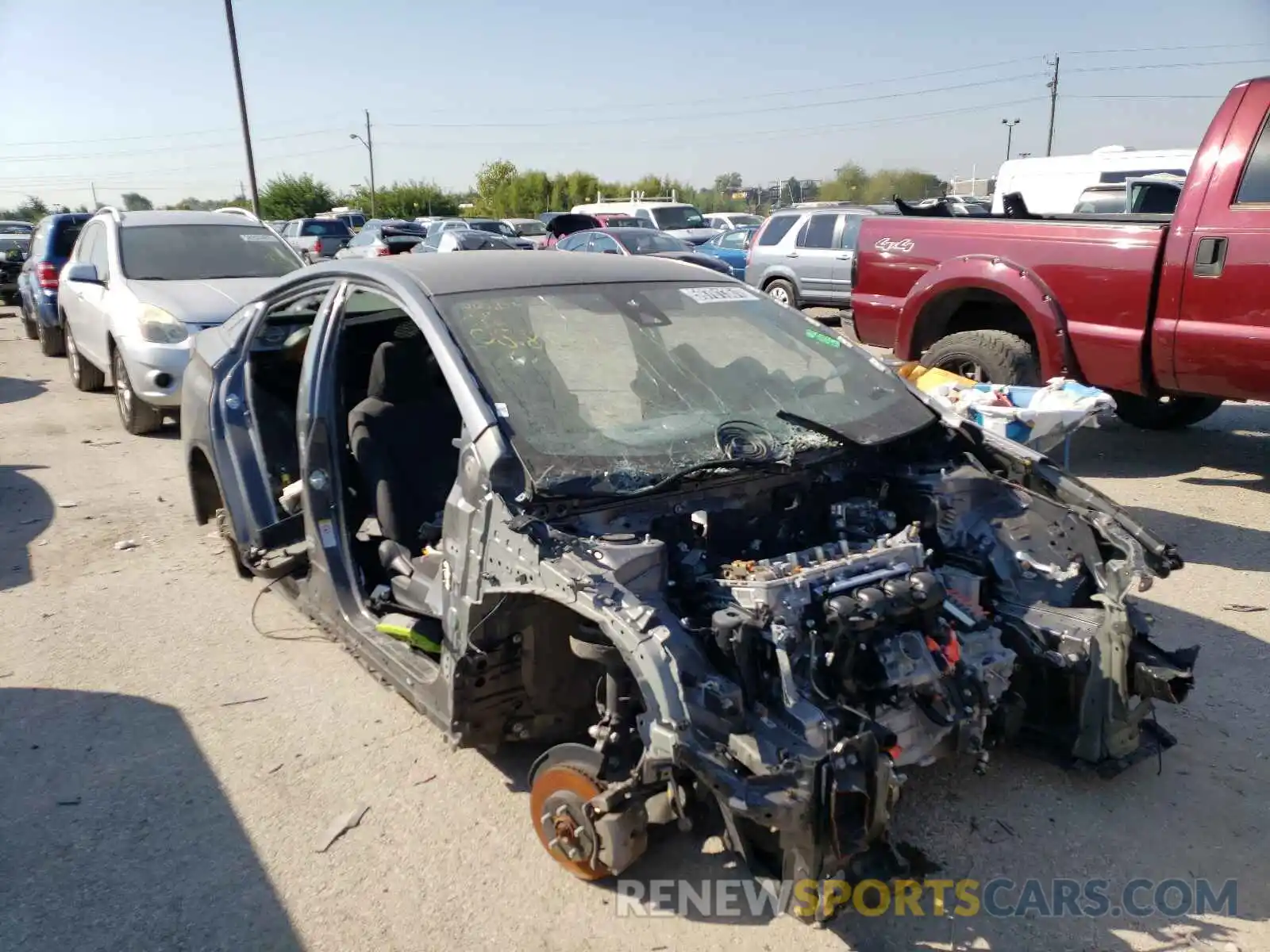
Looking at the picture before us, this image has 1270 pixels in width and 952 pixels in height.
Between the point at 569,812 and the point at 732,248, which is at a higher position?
the point at 732,248

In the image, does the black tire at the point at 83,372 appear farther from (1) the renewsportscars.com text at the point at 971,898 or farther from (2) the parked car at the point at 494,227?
(2) the parked car at the point at 494,227

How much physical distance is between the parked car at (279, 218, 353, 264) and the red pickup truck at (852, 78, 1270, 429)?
2038 cm

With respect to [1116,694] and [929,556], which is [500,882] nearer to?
[929,556]

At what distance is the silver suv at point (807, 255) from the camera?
45.1ft

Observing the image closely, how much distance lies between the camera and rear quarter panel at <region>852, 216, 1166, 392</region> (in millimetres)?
6047

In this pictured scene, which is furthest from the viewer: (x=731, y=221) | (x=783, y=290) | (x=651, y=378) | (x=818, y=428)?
(x=731, y=221)

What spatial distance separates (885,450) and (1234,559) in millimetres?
2918

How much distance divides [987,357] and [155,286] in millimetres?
6837

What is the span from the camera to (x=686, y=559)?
2877 mm

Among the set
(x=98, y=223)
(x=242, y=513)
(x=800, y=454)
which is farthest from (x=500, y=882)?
(x=98, y=223)

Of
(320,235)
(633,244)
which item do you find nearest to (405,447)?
(633,244)

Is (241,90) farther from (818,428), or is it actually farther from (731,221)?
(818,428)

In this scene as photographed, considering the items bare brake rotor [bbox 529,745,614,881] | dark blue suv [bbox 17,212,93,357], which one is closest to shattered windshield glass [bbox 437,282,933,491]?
bare brake rotor [bbox 529,745,614,881]

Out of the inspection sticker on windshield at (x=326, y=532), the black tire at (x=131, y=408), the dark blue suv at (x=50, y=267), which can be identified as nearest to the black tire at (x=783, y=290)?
the black tire at (x=131, y=408)
